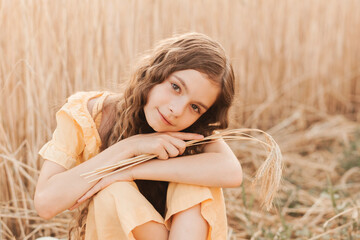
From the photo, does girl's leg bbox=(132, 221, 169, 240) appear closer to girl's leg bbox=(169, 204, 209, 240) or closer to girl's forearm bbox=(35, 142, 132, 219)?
girl's leg bbox=(169, 204, 209, 240)

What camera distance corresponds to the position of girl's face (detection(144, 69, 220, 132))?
3.89 ft

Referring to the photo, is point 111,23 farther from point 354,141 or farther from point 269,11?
point 354,141

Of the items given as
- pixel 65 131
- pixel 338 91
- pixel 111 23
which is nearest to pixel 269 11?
pixel 338 91

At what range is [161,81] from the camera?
1.23 meters

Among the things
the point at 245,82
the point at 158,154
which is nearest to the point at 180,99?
the point at 158,154

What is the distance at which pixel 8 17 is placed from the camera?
5.03 ft

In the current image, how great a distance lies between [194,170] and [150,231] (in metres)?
0.19

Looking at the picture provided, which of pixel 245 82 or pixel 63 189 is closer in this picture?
pixel 63 189

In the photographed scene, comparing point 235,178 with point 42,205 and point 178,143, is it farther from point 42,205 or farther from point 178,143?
point 42,205

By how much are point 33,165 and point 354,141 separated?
186cm

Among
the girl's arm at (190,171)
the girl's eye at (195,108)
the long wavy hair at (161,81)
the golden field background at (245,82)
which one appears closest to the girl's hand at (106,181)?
the girl's arm at (190,171)

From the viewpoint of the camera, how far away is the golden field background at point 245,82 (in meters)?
1.58

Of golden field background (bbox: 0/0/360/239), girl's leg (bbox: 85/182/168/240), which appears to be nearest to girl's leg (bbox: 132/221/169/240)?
girl's leg (bbox: 85/182/168/240)

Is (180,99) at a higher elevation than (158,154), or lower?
higher
